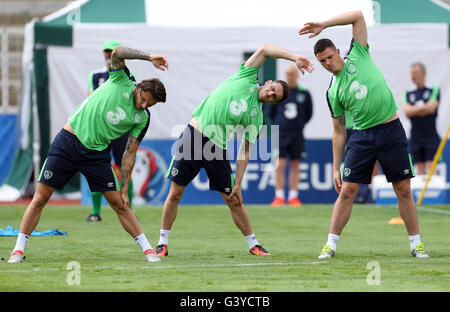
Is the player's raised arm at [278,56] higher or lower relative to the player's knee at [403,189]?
higher

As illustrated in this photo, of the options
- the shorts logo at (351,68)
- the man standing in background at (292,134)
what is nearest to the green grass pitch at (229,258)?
the shorts logo at (351,68)

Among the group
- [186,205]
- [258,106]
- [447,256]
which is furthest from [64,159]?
[186,205]

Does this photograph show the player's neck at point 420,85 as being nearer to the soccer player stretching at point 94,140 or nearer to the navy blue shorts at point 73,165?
the soccer player stretching at point 94,140

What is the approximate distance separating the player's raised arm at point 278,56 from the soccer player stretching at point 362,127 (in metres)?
0.25

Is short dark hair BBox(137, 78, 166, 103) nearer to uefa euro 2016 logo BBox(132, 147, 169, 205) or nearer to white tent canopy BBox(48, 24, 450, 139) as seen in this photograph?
uefa euro 2016 logo BBox(132, 147, 169, 205)

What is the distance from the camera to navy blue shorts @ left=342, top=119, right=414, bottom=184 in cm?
862

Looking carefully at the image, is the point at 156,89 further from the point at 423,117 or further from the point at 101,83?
the point at 423,117

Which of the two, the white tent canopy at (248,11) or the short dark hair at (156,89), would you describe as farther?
the white tent canopy at (248,11)

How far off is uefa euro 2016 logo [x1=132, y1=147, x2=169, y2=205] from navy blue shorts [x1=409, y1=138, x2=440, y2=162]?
450cm

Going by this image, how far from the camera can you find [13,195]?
17.5 m

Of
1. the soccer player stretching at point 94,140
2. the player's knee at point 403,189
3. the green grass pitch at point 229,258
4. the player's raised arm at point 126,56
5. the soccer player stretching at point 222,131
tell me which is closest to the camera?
the green grass pitch at point 229,258

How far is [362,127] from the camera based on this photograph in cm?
871

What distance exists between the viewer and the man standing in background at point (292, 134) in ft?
54.9

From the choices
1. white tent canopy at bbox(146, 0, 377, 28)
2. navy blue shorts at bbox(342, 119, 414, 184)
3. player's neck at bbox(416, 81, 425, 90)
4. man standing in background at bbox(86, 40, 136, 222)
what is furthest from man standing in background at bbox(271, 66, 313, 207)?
navy blue shorts at bbox(342, 119, 414, 184)
